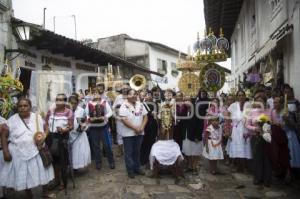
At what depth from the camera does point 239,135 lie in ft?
25.8

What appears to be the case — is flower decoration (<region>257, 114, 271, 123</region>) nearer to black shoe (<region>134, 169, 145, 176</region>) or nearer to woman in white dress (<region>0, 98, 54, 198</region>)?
black shoe (<region>134, 169, 145, 176</region>)

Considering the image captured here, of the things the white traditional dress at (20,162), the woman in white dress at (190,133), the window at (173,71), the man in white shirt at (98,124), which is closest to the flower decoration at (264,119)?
the woman in white dress at (190,133)

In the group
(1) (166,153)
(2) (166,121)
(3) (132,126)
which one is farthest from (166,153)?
(3) (132,126)

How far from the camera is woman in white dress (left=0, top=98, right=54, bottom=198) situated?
5.54 m

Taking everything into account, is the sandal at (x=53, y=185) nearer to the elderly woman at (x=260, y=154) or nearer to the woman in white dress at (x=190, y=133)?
the woman in white dress at (x=190, y=133)

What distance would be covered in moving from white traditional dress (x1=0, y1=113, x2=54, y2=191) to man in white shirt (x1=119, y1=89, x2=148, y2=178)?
7.18ft

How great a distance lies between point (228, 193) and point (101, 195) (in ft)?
7.50

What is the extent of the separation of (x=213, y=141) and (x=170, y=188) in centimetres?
159

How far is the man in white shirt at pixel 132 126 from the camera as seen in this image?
745 centimetres

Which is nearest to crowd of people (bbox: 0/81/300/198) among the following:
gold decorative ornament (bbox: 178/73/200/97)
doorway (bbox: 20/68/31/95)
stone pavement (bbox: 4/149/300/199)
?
stone pavement (bbox: 4/149/300/199)

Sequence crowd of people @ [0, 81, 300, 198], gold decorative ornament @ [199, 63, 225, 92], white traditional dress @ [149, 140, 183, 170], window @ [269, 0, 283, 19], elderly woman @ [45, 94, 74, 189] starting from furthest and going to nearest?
window @ [269, 0, 283, 19] < gold decorative ornament @ [199, 63, 225, 92] < white traditional dress @ [149, 140, 183, 170] < elderly woman @ [45, 94, 74, 189] < crowd of people @ [0, 81, 300, 198]

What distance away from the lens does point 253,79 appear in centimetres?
1209

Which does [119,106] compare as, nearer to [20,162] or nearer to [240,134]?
[240,134]

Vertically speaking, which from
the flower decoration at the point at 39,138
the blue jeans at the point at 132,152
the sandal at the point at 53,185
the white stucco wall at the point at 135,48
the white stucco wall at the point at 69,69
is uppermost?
the white stucco wall at the point at 135,48
